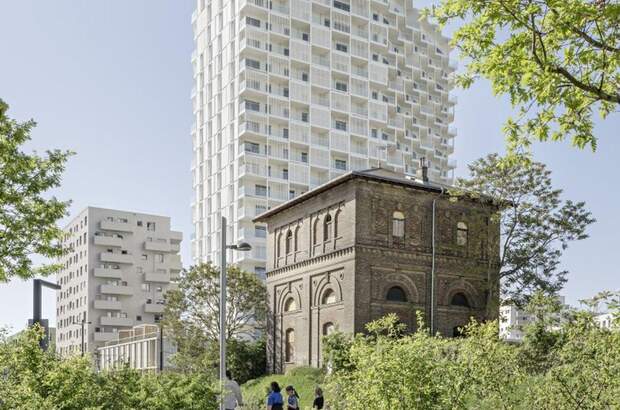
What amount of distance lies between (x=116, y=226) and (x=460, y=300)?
239ft

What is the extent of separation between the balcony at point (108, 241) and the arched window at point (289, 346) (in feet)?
208

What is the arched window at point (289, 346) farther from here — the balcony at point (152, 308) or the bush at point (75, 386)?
the balcony at point (152, 308)

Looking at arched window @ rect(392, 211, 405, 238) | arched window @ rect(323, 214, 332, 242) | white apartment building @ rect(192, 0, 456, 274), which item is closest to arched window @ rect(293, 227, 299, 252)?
arched window @ rect(323, 214, 332, 242)

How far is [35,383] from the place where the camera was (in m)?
14.0

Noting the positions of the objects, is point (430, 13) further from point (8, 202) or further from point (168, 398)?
point (8, 202)

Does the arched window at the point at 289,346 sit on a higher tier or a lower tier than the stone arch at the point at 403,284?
lower

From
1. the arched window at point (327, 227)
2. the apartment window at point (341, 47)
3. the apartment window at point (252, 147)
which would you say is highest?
the apartment window at point (341, 47)

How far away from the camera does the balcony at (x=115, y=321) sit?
97425 millimetres

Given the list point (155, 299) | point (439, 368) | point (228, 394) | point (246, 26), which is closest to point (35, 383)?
point (228, 394)

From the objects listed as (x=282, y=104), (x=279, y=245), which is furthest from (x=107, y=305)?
(x=279, y=245)

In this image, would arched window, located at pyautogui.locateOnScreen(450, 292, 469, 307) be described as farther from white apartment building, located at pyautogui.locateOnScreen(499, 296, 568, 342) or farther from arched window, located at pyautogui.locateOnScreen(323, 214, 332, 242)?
arched window, located at pyautogui.locateOnScreen(323, 214, 332, 242)

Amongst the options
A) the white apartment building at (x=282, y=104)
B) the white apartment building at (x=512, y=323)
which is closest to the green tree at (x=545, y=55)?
the white apartment building at (x=512, y=323)

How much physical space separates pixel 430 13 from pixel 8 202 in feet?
40.5

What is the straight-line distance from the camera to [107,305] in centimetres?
9819
